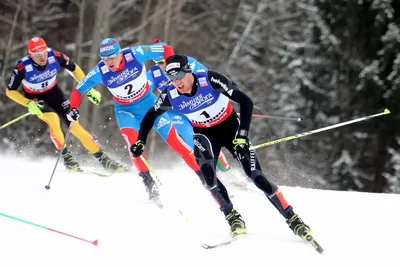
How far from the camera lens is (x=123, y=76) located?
693 centimetres

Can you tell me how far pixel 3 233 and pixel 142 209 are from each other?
1662 mm

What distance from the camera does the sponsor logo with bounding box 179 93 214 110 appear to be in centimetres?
545

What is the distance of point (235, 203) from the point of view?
23.4 ft

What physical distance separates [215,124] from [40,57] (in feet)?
11.6

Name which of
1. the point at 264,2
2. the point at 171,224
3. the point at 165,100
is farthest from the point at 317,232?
the point at 264,2

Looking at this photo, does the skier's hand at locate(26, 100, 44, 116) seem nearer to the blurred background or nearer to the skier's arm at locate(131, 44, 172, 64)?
the skier's arm at locate(131, 44, 172, 64)

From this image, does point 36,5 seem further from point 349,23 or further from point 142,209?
point 142,209

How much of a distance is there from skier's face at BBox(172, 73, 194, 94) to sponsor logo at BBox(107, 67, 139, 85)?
68.2 inches

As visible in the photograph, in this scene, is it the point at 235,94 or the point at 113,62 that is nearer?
the point at 235,94

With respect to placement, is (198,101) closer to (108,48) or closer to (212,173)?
(212,173)

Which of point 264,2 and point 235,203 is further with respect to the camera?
point 264,2

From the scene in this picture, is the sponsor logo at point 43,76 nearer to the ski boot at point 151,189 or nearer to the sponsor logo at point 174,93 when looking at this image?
the ski boot at point 151,189

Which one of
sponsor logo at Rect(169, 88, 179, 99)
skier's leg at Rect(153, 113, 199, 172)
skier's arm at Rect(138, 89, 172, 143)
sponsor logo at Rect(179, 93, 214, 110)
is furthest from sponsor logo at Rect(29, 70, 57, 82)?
sponsor logo at Rect(179, 93, 214, 110)

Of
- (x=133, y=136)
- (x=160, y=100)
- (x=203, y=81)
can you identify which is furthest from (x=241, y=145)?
(x=133, y=136)
